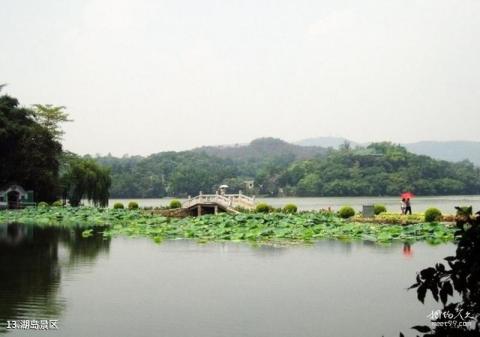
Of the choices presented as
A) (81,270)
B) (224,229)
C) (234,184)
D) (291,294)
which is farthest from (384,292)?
(234,184)

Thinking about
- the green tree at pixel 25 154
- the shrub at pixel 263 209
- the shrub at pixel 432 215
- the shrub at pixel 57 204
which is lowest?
the shrub at pixel 432 215

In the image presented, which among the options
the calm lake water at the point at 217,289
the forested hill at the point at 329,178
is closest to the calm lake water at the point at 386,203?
the forested hill at the point at 329,178

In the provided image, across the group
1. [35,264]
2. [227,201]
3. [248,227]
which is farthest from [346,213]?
[35,264]

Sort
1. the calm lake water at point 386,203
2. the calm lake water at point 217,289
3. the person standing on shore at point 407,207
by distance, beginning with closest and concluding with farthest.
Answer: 1. the calm lake water at point 217,289
2. the person standing on shore at point 407,207
3. the calm lake water at point 386,203

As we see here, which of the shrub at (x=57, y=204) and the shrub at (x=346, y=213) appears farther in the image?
the shrub at (x=57, y=204)

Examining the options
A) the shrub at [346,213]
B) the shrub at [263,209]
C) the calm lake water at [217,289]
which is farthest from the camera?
the shrub at [263,209]

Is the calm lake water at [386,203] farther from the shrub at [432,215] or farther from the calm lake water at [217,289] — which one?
the calm lake water at [217,289]

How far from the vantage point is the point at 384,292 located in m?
13.2

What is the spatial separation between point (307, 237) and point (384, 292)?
465 inches

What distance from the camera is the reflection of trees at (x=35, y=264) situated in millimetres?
11776

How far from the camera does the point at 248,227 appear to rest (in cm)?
2853

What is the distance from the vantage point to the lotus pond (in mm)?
24763

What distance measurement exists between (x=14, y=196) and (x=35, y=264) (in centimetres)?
3015

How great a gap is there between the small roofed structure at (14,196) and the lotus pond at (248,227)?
7199 mm
